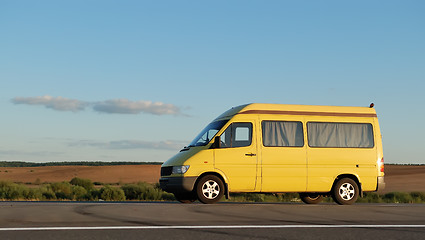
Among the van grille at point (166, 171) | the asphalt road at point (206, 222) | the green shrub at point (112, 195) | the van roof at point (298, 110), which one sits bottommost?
the asphalt road at point (206, 222)

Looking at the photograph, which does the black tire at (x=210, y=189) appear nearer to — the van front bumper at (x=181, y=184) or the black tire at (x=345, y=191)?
the van front bumper at (x=181, y=184)

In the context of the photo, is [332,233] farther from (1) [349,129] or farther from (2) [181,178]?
(1) [349,129]

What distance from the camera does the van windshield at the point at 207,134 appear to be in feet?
54.5

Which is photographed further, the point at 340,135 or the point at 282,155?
the point at 340,135

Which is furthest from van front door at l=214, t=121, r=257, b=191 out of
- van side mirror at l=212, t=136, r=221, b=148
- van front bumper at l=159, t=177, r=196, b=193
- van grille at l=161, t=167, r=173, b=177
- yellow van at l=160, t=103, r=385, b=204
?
van grille at l=161, t=167, r=173, b=177

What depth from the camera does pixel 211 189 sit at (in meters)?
16.3

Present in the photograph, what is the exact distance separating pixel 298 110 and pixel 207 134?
101 inches

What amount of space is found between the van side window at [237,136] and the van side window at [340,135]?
5.67 feet

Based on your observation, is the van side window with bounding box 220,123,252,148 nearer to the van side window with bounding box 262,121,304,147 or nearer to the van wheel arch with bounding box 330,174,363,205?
the van side window with bounding box 262,121,304,147

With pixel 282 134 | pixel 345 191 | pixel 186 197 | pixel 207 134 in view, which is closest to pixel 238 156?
pixel 207 134

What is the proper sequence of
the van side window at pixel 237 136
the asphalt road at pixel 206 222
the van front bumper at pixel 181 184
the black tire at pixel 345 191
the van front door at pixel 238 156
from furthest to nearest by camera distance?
1. the black tire at pixel 345 191
2. the van side window at pixel 237 136
3. the van front door at pixel 238 156
4. the van front bumper at pixel 181 184
5. the asphalt road at pixel 206 222

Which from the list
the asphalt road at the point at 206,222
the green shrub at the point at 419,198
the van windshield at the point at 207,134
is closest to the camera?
the asphalt road at the point at 206,222

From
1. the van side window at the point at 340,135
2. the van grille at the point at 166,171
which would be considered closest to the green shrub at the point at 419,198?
the van side window at the point at 340,135

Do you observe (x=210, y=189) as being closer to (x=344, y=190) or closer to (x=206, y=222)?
(x=344, y=190)
